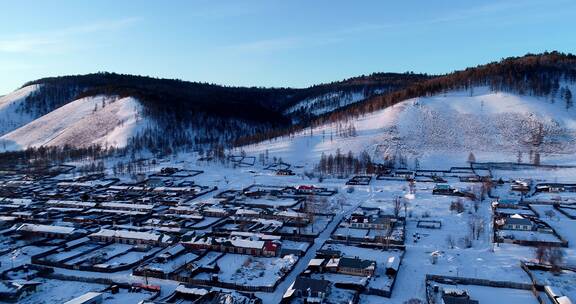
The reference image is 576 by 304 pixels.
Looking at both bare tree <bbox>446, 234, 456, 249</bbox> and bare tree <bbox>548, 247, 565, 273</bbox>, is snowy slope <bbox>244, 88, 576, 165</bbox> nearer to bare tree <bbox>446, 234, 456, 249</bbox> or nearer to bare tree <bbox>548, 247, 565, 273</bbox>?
bare tree <bbox>446, 234, 456, 249</bbox>

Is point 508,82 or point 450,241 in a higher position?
point 508,82

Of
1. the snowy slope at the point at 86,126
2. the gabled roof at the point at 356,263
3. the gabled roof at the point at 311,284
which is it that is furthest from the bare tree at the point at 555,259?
the snowy slope at the point at 86,126

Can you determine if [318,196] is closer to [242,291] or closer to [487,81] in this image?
[242,291]

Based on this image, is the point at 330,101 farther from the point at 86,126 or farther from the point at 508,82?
the point at 86,126

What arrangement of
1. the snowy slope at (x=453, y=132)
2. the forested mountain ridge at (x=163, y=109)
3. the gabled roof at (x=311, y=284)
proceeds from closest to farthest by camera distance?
the gabled roof at (x=311, y=284) → the snowy slope at (x=453, y=132) → the forested mountain ridge at (x=163, y=109)

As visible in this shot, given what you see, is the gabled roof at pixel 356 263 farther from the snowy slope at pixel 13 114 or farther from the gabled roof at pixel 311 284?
the snowy slope at pixel 13 114

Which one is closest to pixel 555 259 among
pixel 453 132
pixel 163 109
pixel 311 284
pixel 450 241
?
pixel 450 241

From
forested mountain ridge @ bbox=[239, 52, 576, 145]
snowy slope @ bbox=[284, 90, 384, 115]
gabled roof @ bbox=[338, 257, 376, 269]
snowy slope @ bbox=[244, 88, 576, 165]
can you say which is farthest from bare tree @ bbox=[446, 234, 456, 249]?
snowy slope @ bbox=[284, 90, 384, 115]

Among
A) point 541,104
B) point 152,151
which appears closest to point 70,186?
point 152,151
